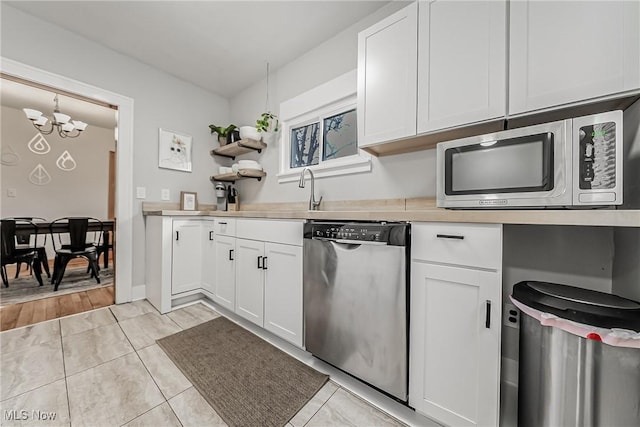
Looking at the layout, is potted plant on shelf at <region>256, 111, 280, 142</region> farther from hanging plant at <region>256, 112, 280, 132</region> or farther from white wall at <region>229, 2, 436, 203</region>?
white wall at <region>229, 2, 436, 203</region>

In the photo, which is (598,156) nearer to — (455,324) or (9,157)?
(455,324)

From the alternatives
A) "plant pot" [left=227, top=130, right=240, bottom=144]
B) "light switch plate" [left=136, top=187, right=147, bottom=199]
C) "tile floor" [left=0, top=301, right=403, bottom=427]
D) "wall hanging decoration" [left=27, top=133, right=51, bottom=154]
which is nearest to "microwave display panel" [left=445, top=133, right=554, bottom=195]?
"tile floor" [left=0, top=301, right=403, bottom=427]

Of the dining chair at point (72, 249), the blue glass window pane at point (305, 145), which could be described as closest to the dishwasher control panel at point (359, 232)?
the blue glass window pane at point (305, 145)

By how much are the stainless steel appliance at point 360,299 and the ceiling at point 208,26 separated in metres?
1.77

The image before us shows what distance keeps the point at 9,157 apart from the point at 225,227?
465cm

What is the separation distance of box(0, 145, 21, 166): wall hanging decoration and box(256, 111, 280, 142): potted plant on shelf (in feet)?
14.8

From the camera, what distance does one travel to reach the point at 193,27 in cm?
208

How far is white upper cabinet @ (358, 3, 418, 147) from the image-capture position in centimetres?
140

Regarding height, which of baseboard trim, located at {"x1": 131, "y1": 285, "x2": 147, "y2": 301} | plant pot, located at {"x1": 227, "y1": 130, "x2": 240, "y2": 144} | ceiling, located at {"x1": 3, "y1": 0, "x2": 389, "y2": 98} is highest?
ceiling, located at {"x1": 3, "y1": 0, "x2": 389, "y2": 98}

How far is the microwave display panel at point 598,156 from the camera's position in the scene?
2.64 feet

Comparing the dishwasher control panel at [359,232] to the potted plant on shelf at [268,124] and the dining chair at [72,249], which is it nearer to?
the potted plant on shelf at [268,124]

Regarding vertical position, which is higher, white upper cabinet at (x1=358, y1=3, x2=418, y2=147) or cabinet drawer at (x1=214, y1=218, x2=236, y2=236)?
white upper cabinet at (x1=358, y1=3, x2=418, y2=147)

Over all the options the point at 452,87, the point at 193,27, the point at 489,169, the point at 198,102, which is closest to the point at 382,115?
the point at 452,87

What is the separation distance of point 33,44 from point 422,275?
11.3ft
